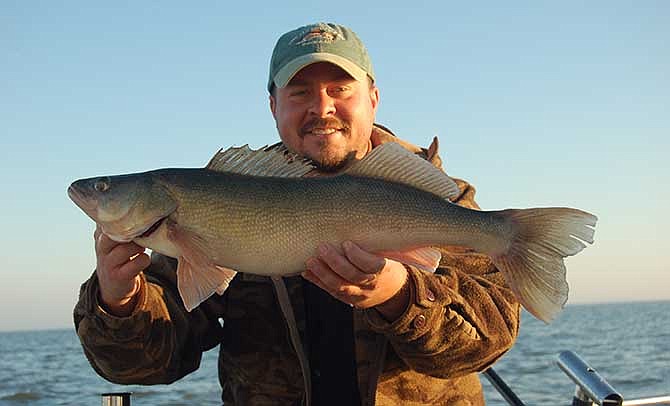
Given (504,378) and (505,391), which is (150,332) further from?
(504,378)

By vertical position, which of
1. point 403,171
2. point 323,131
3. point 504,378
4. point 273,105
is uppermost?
point 273,105

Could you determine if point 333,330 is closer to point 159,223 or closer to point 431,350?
point 431,350

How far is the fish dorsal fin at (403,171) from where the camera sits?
3.22m

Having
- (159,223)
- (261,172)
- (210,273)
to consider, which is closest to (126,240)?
(159,223)

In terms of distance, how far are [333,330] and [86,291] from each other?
1.28 metres

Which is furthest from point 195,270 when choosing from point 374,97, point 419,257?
point 374,97

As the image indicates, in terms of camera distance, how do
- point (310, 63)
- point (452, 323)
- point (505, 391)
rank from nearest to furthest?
point (452, 323), point (310, 63), point (505, 391)

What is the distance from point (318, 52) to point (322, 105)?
300 millimetres

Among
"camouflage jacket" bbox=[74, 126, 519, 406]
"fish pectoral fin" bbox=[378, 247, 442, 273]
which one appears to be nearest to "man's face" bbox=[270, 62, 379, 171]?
"camouflage jacket" bbox=[74, 126, 519, 406]

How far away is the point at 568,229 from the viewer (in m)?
3.11

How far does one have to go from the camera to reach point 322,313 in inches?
156

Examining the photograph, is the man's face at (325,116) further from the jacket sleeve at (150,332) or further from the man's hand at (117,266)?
the man's hand at (117,266)

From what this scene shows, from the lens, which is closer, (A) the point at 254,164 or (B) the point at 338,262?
(B) the point at 338,262

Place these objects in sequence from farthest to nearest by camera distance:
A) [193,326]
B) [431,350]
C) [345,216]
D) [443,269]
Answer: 1. [193,326]
2. [443,269]
3. [431,350]
4. [345,216]
